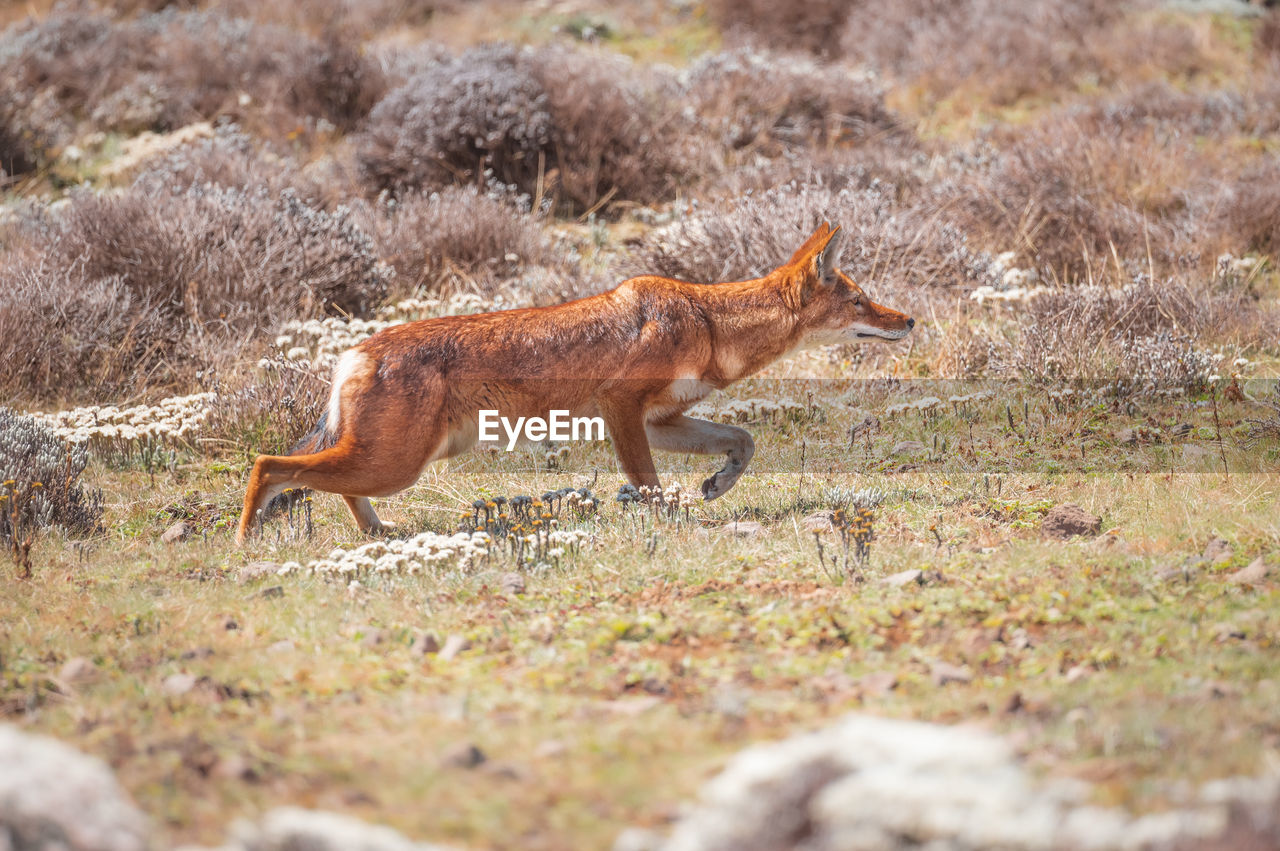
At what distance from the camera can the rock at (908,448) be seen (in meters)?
6.90

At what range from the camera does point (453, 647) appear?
417 centimetres

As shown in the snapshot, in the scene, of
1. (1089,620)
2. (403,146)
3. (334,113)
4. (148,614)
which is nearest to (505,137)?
(403,146)

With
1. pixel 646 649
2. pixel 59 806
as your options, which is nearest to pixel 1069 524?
pixel 646 649

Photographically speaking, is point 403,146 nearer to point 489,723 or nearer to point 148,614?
point 148,614

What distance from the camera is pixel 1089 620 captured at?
4.13m

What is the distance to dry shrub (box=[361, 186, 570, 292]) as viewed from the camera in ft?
33.9

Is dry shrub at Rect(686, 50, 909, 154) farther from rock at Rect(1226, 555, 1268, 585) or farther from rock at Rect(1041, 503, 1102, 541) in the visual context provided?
rock at Rect(1226, 555, 1268, 585)

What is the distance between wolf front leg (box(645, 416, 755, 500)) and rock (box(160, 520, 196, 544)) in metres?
2.47

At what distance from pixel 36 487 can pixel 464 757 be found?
373 centimetres

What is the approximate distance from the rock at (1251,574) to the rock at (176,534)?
487 cm

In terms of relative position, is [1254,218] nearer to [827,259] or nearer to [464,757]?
[827,259]

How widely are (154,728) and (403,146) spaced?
9986mm

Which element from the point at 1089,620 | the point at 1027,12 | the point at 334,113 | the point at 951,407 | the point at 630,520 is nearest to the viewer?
the point at 1089,620

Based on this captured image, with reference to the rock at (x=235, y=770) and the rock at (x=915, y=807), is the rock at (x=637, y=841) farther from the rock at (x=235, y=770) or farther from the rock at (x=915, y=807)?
the rock at (x=235, y=770)
